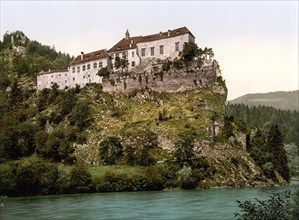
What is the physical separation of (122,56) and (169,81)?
1056 cm

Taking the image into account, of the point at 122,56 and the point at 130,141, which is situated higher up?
the point at 122,56

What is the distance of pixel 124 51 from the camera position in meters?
78.2

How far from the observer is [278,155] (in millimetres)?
65625

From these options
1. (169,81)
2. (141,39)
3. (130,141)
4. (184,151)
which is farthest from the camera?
(141,39)

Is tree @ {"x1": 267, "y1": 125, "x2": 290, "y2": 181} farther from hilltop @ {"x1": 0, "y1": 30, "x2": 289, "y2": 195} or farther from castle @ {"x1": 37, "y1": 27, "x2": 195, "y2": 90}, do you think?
castle @ {"x1": 37, "y1": 27, "x2": 195, "y2": 90}

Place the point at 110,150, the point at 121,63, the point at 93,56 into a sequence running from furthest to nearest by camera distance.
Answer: the point at 93,56, the point at 121,63, the point at 110,150

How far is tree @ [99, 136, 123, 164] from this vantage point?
5953 cm

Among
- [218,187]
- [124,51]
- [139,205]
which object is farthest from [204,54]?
[139,205]

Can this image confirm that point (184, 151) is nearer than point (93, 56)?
Yes

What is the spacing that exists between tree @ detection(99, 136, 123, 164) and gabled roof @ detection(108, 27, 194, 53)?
21.8 metres

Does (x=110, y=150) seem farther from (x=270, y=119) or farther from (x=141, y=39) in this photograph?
(x=270, y=119)

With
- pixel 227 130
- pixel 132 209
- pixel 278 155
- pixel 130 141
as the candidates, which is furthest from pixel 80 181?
pixel 278 155

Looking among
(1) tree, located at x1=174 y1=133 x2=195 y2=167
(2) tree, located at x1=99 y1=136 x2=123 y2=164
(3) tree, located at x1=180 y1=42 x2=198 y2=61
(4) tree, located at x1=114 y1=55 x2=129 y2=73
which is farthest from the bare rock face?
(1) tree, located at x1=174 y1=133 x2=195 y2=167

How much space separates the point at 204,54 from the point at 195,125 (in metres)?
13.8
